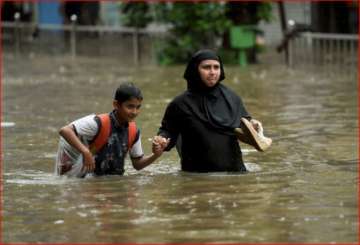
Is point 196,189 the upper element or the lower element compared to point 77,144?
lower

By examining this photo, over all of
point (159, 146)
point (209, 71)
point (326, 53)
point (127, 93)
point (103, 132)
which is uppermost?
point (209, 71)

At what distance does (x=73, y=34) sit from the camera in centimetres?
3544

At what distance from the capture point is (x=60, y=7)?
44.0 m

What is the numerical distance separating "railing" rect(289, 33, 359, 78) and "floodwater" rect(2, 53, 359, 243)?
662 centimetres

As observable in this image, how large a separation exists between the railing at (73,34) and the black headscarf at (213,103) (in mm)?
20052

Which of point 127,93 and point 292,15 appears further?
point 292,15

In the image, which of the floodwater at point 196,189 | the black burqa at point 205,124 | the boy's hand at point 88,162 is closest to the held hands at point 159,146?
the floodwater at point 196,189

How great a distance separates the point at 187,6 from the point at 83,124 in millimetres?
19821

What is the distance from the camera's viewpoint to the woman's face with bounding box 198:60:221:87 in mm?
11219

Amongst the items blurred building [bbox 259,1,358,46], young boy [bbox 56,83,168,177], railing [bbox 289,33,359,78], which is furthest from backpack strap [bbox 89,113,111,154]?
blurred building [bbox 259,1,358,46]

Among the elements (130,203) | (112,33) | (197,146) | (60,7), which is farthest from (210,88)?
(60,7)

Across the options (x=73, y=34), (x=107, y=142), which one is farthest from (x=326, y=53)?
(x=107, y=142)

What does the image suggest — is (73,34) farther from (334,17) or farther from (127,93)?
(127,93)

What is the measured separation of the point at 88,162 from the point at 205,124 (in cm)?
117
